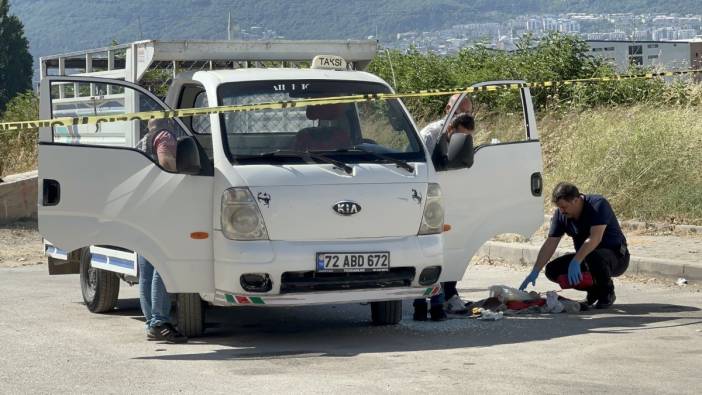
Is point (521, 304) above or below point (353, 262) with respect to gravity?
below

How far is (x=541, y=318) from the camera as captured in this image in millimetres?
10320

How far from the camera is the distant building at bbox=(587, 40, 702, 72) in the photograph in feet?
77.1

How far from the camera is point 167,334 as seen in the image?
9.57 metres

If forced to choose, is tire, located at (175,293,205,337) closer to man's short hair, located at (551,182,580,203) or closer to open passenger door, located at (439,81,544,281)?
open passenger door, located at (439,81,544,281)

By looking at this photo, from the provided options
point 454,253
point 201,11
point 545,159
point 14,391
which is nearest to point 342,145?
point 454,253

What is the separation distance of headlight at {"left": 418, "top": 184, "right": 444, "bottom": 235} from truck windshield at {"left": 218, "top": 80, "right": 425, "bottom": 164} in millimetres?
302

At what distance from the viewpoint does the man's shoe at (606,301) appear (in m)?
10.7

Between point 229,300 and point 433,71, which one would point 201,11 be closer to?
point 433,71

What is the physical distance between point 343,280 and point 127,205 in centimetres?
161

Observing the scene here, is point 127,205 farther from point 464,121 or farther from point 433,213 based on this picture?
point 464,121

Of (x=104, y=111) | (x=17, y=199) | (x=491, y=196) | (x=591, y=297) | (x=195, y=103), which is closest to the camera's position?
(x=491, y=196)

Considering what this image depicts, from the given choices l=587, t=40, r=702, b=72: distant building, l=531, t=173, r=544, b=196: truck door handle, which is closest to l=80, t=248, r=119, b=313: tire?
l=531, t=173, r=544, b=196: truck door handle

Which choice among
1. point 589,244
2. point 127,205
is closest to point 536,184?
point 589,244

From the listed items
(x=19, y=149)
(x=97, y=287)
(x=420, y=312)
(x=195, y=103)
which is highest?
(x=19, y=149)
